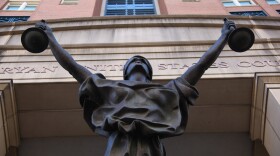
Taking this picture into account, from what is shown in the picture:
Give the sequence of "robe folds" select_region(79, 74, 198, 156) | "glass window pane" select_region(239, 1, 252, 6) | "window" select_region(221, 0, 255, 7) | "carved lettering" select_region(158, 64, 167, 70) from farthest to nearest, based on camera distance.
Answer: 1. "glass window pane" select_region(239, 1, 252, 6)
2. "window" select_region(221, 0, 255, 7)
3. "carved lettering" select_region(158, 64, 167, 70)
4. "robe folds" select_region(79, 74, 198, 156)

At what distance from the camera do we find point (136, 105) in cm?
337

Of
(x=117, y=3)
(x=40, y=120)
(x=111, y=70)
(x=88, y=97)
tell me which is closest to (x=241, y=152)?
(x=111, y=70)

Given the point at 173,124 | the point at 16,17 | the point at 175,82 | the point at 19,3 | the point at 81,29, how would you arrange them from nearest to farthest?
the point at 173,124 < the point at 175,82 < the point at 81,29 < the point at 16,17 < the point at 19,3

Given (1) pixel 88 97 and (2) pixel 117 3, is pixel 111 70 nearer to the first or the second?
(1) pixel 88 97

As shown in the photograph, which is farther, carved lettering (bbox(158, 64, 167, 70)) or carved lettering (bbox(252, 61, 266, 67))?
carved lettering (bbox(252, 61, 266, 67))

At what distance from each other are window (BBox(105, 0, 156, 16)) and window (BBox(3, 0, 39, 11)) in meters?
4.13

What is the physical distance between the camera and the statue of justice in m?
3.10

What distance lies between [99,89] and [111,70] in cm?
523

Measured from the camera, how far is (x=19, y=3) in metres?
19.7

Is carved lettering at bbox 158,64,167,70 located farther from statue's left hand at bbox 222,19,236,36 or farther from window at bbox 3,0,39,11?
window at bbox 3,0,39,11

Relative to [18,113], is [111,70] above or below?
above

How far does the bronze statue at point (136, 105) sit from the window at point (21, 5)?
51.4ft

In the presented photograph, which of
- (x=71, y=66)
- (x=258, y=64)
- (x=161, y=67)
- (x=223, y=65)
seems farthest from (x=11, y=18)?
(x=71, y=66)

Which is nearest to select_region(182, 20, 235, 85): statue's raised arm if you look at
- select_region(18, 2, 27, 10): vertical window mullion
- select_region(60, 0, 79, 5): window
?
select_region(60, 0, 79, 5): window
